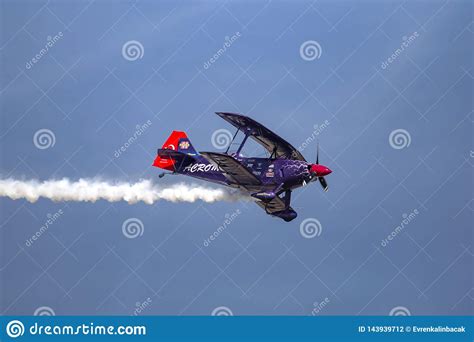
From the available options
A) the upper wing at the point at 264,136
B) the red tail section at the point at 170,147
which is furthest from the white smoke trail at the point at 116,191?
the upper wing at the point at 264,136

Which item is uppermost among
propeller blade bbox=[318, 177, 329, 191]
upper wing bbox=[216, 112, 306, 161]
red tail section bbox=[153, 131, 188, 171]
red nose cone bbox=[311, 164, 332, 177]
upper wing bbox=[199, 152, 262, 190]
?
red tail section bbox=[153, 131, 188, 171]

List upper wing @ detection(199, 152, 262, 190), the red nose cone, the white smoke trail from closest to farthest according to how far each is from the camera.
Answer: upper wing @ detection(199, 152, 262, 190), the red nose cone, the white smoke trail

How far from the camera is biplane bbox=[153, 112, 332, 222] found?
196 feet

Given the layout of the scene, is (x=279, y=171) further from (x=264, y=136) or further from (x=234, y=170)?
(x=234, y=170)

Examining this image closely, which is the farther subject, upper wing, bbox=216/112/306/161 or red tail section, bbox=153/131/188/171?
red tail section, bbox=153/131/188/171

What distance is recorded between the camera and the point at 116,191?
65.5 meters

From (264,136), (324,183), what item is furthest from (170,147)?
(324,183)

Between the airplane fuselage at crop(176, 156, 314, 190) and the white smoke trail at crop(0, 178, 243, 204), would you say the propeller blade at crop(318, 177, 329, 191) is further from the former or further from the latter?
the white smoke trail at crop(0, 178, 243, 204)

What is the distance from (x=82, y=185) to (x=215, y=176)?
7.70 m

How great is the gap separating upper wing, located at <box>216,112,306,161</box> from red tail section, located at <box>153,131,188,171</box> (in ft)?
16.8

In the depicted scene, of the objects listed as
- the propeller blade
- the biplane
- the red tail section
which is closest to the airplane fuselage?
the biplane

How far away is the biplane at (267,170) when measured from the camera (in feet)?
196
